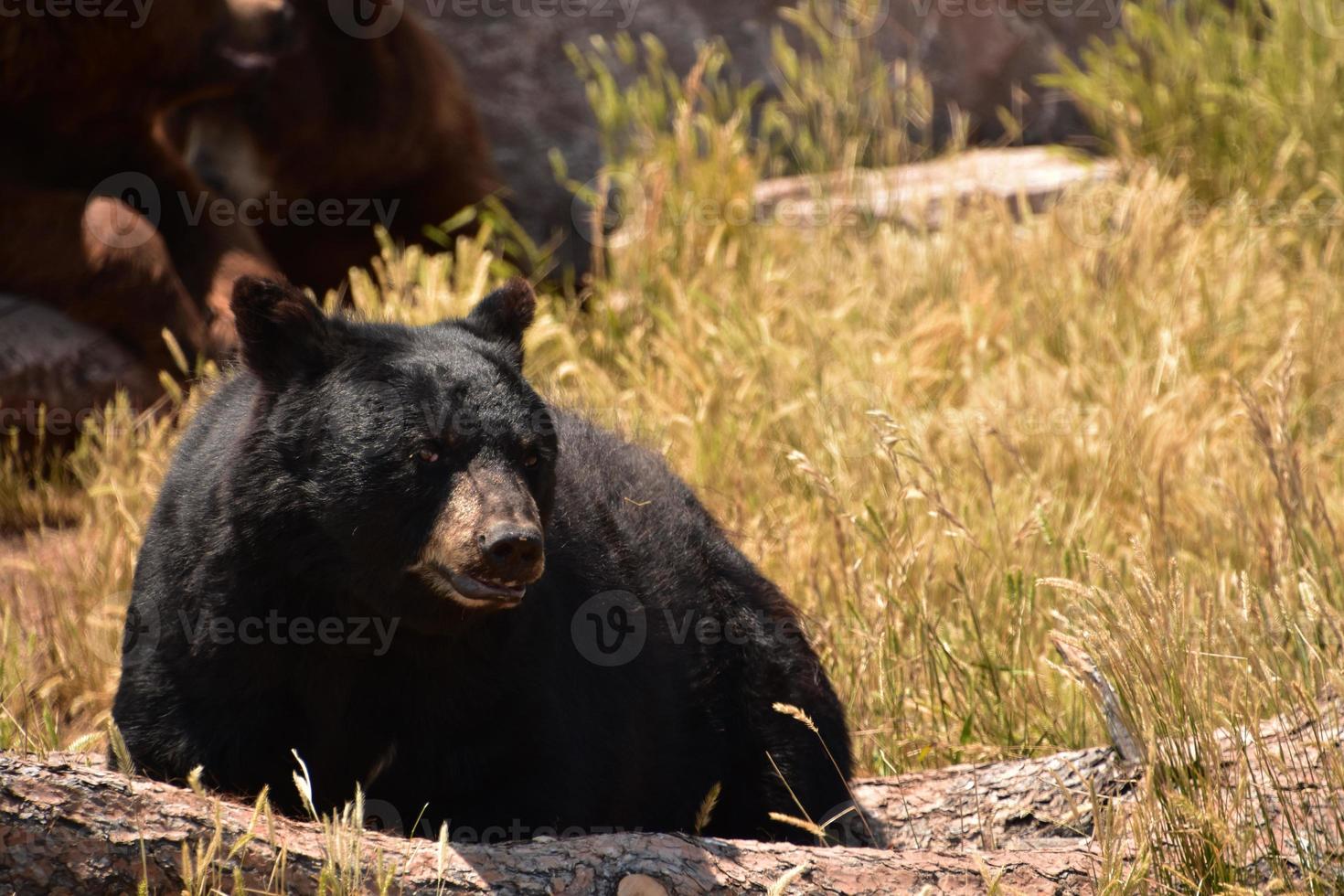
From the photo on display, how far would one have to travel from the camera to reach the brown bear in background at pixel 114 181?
5.60m

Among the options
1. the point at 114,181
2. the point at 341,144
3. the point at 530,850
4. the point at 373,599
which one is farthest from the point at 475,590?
the point at 341,144

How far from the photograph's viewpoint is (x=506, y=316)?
3.19 metres

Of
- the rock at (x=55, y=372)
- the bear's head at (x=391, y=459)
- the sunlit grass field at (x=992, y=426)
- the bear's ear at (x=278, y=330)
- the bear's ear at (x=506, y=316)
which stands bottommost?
the sunlit grass field at (x=992, y=426)

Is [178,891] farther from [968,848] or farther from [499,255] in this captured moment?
[499,255]

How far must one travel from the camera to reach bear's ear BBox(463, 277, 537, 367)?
10.4 feet

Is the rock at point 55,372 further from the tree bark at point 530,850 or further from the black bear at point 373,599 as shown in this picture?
the tree bark at point 530,850

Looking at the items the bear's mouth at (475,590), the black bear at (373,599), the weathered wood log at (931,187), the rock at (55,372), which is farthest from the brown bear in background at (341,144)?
the bear's mouth at (475,590)

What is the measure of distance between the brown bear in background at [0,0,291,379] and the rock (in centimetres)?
4

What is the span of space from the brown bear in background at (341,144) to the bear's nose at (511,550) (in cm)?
450

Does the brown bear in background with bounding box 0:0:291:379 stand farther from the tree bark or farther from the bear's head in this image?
the tree bark

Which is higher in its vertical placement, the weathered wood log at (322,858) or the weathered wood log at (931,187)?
the weathered wood log at (931,187)

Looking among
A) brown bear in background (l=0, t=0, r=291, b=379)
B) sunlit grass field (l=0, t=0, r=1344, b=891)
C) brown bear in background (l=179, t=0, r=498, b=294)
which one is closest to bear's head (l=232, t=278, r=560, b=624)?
sunlit grass field (l=0, t=0, r=1344, b=891)

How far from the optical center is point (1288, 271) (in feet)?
21.8

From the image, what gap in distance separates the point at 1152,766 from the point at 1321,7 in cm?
622
